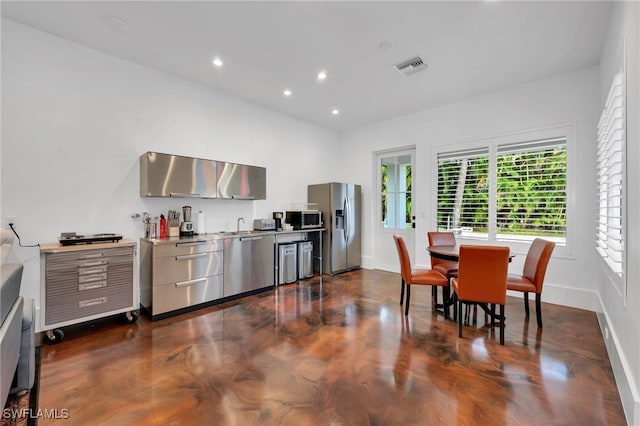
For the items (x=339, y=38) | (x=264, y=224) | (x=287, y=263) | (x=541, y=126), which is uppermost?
(x=339, y=38)

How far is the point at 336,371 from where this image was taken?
7.20 ft

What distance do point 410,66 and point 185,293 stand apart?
4.11 meters

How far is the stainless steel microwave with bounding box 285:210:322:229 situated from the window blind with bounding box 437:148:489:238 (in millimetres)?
2246

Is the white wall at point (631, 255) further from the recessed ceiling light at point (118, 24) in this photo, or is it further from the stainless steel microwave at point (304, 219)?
the recessed ceiling light at point (118, 24)

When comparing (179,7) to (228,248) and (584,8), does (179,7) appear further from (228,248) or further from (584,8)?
(584,8)

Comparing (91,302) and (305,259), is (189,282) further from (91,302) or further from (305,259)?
(305,259)

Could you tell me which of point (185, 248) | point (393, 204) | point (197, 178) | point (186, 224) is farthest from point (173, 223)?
point (393, 204)

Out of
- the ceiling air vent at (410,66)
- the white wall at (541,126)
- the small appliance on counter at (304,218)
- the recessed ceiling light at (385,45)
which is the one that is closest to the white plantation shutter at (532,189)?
the white wall at (541,126)

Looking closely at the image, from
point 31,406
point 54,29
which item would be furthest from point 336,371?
point 54,29

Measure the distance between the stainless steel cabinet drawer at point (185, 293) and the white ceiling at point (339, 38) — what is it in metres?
2.83

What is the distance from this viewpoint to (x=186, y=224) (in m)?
3.79

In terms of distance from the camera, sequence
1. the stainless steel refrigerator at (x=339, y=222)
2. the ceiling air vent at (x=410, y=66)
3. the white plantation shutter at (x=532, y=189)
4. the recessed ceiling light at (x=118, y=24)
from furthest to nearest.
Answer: the stainless steel refrigerator at (x=339, y=222) → the white plantation shutter at (x=532, y=189) → the ceiling air vent at (x=410, y=66) → the recessed ceiling light at (x=118, y=24)

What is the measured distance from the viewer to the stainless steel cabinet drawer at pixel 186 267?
3.22 meters

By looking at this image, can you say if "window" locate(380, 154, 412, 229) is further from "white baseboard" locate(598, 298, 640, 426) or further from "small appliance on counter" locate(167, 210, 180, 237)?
"small appliance on counter" locate(167, 210, 180, 237)
